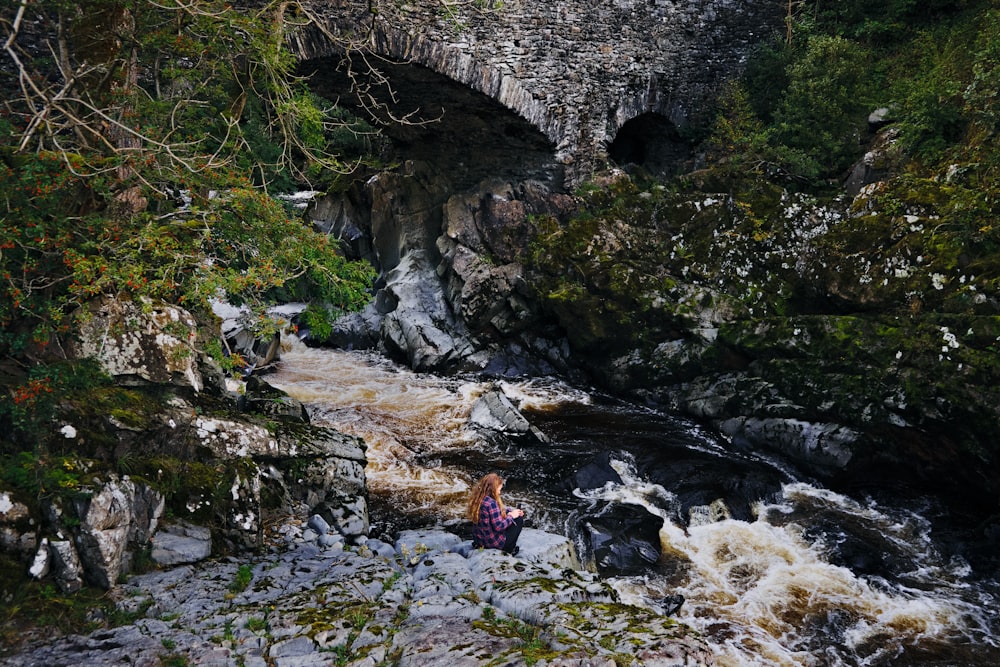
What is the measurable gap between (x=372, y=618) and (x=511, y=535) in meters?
2.06

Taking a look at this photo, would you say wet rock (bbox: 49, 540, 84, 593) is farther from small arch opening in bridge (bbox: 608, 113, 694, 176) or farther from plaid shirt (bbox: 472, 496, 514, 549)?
small arch opening in bridge (bbox: 608, 113, 694, 176)

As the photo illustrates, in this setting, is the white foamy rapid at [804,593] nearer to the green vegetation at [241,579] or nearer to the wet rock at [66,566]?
the green vegetation at [241,579]

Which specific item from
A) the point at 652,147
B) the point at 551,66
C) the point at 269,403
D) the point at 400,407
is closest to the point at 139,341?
the point at 269,403

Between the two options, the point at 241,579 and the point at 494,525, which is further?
the point at 494,525

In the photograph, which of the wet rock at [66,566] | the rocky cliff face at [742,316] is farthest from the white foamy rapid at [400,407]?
the wet rock at [66,566]

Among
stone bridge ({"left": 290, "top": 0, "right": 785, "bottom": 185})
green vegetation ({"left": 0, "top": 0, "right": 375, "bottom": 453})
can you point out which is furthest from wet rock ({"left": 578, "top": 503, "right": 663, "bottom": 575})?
stone bridge ({"left": 290, "top": 0, "right": 785, "bottom": 185})

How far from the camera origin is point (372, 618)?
4852mm

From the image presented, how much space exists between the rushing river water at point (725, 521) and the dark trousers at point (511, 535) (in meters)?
1.53

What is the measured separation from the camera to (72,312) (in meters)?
6.08

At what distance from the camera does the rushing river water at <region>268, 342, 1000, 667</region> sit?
6.48m

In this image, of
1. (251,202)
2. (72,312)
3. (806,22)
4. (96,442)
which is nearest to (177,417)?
(96,442)

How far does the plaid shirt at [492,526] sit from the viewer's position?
254 inches

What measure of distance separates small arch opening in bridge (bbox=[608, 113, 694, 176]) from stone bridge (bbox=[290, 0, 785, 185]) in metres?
0.08

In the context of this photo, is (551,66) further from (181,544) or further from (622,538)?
(181,544)
